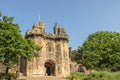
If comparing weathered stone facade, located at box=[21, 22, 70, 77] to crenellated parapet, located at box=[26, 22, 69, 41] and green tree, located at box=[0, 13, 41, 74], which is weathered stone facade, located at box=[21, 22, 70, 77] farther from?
green tree, located at box=[0, 13, 41, 74]

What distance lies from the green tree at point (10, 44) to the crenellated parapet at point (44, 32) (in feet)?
55.4

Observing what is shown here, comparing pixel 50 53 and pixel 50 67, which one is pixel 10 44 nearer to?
pixel 50 53

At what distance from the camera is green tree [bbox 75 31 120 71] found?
4728 cm

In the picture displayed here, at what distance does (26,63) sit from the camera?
51719 millimetres

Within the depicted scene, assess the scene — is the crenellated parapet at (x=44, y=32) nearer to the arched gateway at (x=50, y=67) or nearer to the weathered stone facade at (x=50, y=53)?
the weathered stone facade at (x=50, y=53)

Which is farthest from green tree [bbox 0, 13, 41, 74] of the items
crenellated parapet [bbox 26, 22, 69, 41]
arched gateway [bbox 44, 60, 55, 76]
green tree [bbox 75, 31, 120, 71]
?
arched gateway [bbox 44, 60, 55, 76]

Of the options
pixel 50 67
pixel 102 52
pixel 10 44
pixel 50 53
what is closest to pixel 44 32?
pixel 50 53

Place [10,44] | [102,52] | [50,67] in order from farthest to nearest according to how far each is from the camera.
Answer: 1. [50,67]
2. [102,52]
3. [10,44]

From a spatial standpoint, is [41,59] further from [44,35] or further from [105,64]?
[105,64]

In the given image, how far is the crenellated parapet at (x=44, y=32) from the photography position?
53.7m

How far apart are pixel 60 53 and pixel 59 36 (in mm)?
3926

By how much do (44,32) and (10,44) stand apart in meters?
21.9

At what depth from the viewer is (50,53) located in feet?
182

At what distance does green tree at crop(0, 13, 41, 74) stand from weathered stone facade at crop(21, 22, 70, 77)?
15.9 metres
